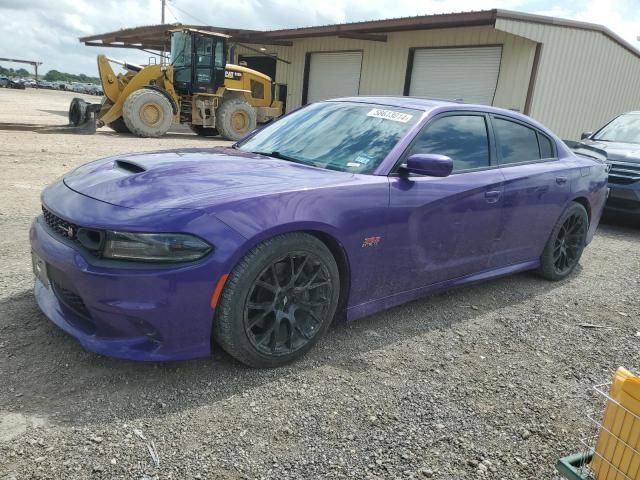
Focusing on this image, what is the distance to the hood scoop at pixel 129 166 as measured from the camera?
304 centimetres

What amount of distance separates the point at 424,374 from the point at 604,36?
14.8m

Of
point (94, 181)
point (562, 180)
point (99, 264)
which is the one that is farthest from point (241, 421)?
point (562, 180)

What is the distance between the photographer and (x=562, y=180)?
454 cm

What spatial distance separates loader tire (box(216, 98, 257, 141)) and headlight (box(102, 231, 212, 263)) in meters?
14.3

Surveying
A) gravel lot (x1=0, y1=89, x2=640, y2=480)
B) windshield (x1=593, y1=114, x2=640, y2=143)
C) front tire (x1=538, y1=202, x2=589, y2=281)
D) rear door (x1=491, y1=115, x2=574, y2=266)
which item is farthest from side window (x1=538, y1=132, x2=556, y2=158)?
windshield (x1=593, y1=114, x2=640, y2=143)

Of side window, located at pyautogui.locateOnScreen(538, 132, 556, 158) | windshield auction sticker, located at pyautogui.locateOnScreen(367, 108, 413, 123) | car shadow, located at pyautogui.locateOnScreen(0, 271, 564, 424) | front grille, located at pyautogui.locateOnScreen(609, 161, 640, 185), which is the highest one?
windshield auction sticker, located at pyautogui.locateOnScreen(367, 108, 413, 123)

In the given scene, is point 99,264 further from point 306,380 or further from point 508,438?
point 508,438

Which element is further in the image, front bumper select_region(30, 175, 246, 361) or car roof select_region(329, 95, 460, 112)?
car roof select_region(329, 95, 460, 112)

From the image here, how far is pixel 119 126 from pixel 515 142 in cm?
1389

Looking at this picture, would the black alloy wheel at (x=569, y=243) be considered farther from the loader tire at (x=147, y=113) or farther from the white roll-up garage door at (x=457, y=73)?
the loader tire at (x=147, y=113)

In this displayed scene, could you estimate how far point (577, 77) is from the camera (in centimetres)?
1405

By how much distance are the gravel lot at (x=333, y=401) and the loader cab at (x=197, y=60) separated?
12.7 m

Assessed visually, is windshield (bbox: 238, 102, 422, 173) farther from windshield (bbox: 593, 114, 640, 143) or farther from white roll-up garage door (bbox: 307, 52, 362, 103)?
→ white roll-up garage door (bbox: 307, 52, 362, 103)

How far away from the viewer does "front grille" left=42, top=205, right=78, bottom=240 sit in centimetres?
267
